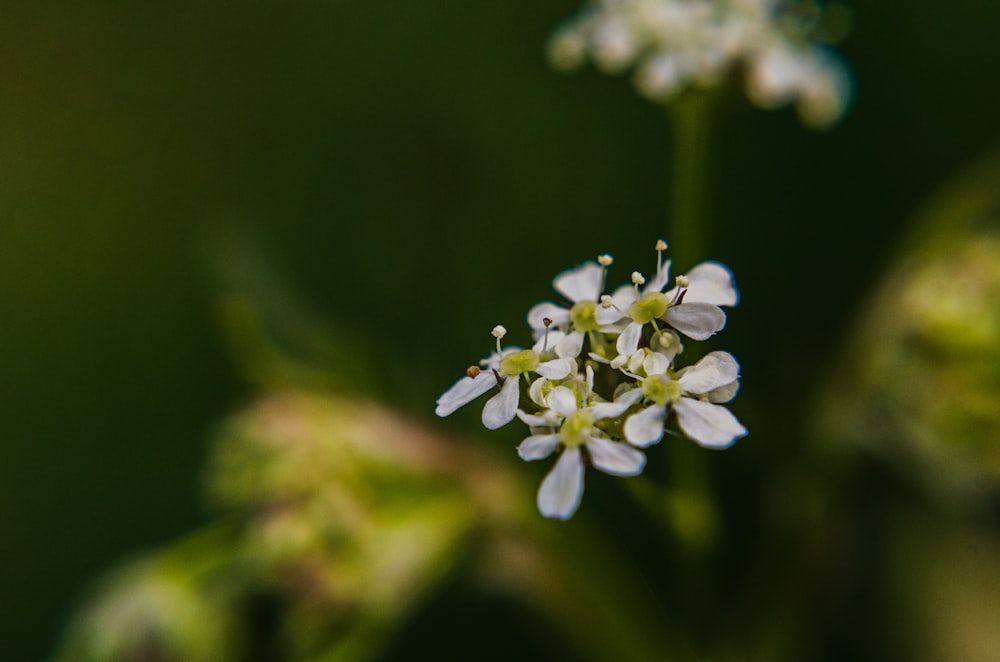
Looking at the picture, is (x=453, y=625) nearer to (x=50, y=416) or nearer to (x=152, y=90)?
(x=50, y=416)

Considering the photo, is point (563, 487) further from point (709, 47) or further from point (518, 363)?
point (709, 47)

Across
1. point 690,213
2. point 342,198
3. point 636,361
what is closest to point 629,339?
point 636,361

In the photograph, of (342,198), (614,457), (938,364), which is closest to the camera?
(614,457)

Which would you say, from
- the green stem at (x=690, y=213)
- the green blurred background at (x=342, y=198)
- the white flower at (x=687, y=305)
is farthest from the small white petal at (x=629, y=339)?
the green blurred background at (x=342, y=198)

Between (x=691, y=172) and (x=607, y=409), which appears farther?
(x=691, y=172)

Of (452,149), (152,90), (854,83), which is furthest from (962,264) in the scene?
(152,90)

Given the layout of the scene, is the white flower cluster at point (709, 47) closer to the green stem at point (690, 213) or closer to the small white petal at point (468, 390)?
the green stem at point (690, 213)

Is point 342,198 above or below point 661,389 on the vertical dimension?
below

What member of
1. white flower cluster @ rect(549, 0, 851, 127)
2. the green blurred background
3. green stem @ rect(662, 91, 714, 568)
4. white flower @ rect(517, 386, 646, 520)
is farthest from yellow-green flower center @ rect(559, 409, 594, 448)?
the green blurred background
